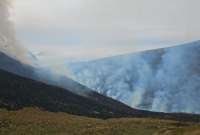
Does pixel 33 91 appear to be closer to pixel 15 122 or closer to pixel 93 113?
pixel 93 113

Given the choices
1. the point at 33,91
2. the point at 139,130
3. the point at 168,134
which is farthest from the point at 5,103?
the point at 168,134

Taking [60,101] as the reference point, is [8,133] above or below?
below

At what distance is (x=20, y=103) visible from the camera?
547 feet

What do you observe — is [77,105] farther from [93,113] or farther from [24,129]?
[24,129]

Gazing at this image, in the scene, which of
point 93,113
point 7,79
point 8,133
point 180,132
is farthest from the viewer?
point 7,79

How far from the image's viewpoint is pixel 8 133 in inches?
3962

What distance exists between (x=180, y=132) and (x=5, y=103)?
296 ft

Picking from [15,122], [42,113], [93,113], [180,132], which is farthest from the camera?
[93,113]

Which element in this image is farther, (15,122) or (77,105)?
(77,105)

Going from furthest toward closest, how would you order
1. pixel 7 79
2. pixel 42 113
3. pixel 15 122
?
1. pixel 7 79
2. pixel 42 113
3. pixel 15 122

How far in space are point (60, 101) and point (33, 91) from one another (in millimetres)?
10888

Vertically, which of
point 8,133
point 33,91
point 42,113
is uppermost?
point 33,91

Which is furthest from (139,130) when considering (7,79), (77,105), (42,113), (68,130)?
(7,79)

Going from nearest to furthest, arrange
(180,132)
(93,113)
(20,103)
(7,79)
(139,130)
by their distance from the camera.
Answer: (180,132), (139,130), (20,103), (93,113), (7,79)
